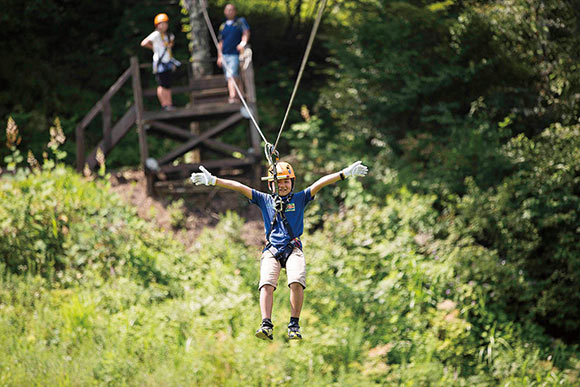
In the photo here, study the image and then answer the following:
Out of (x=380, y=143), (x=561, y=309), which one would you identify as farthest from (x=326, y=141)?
(x=561, y=309)

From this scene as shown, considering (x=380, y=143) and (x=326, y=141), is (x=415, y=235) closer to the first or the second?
(x=380, y=143)

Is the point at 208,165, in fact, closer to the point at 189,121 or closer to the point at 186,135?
the point at 186,135

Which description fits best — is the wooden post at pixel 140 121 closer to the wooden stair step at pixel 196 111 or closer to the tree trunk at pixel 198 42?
the wooden stair step at pixel 196 111

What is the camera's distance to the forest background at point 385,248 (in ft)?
36.9

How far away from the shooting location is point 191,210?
1403cm

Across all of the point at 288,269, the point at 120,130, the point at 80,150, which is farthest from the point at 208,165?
the point at 288,269

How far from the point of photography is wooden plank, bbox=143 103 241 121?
44.9ft

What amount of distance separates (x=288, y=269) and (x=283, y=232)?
33 cm

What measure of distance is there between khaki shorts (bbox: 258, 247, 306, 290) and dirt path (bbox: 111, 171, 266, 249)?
6924mm

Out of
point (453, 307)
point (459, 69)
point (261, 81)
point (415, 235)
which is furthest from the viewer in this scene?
point (261, 81)

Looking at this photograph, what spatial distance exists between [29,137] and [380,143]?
829cm

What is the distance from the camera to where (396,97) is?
49.3ft

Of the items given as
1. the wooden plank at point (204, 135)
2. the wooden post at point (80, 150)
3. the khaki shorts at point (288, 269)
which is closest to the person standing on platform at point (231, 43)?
the wooden plank at point (204, 135)

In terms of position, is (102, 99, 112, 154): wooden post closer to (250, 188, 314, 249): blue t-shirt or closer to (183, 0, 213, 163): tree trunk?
(183, 0, 213, 163): tree trunk
